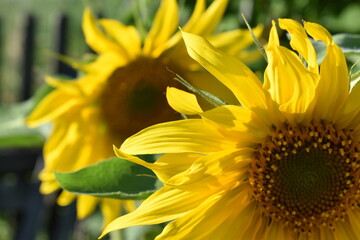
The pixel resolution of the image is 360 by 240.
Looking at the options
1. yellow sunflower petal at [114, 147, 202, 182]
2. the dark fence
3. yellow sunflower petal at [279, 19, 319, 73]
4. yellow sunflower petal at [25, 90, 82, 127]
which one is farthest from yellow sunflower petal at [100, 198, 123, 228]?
the dark fence

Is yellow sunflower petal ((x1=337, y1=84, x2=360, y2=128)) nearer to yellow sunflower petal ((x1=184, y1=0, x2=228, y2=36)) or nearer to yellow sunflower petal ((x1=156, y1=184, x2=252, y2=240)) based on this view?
yellow sunflower petal ((x1=156, y1=184, x2=252, y2=240))

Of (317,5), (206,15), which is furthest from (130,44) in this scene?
(317,5)

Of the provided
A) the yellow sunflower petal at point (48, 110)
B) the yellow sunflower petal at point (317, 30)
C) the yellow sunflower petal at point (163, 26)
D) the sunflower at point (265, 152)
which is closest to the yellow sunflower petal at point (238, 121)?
the sunflower at point (265, 152)

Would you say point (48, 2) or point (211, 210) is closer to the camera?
point (211, 210)

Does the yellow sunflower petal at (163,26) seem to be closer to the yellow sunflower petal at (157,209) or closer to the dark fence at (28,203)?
the yellow sunflower petal at (157,209)

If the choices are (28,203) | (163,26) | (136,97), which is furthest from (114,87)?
(28,203)

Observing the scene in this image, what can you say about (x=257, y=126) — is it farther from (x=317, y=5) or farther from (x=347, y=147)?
(x=317, y=5)

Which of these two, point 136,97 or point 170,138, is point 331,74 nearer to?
point 170,138
